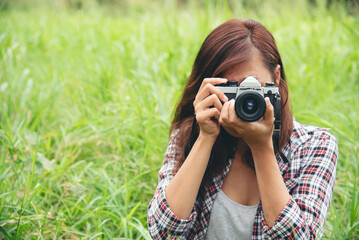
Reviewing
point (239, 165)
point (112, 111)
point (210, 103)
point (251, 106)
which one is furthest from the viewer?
point (112, 111)

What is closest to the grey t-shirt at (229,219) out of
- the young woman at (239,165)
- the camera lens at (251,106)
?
the young woman at (239,165)

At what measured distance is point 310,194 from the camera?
114 centimetres

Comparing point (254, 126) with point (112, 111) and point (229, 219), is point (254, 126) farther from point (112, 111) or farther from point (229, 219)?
point (112, 111)

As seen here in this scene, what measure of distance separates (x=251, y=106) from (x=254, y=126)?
2.4 inches

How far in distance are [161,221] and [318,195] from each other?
21.3 inches

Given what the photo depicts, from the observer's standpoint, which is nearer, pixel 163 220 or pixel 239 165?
pixel 163 220

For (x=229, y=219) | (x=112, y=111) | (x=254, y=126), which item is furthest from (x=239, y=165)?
(x=112, y=111)

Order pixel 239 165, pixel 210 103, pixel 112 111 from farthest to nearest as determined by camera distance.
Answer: pixel 112 111, pixel 239 165, pixel 210 103

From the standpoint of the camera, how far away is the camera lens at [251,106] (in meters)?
1.01

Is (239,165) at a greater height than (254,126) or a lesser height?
lesser

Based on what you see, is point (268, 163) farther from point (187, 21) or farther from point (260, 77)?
point (187, 21)

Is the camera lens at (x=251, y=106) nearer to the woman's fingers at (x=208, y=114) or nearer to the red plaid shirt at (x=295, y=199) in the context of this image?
the woman's fingers at (x=208, y=114)

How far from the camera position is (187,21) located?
4.11m

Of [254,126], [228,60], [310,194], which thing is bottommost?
[310,194]
